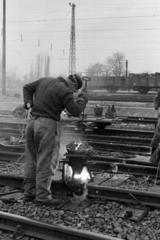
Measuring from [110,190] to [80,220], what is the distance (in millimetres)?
956

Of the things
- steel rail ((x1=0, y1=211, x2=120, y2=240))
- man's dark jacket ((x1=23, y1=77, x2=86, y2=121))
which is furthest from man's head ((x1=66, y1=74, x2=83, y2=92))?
steel rail ((x1=0, y1=211, x2=120, y2=240))

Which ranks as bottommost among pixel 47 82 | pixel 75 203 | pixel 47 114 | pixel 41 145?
pixel 75 203

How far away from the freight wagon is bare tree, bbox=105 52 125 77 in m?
32.6

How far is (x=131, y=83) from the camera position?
1550 inches

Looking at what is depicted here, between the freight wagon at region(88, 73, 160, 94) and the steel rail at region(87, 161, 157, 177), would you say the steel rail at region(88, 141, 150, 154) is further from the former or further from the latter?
the freight wagon at region(88, 73, 160, 94)

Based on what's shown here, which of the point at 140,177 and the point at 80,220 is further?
the point at 140,177

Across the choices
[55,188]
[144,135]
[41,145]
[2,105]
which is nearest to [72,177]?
[55,188]

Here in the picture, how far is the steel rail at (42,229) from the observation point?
3734 millimetres

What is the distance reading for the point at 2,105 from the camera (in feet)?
69.7

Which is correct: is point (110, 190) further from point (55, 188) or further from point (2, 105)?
point (2, 105)

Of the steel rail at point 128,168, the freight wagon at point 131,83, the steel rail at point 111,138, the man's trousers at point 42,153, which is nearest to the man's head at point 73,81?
the man's trousers at point 42,153

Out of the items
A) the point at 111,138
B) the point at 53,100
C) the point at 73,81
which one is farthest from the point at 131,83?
the point at 53,100

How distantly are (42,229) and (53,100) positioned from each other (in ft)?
6.07

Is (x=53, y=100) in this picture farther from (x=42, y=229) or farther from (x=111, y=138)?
(x=111, y=138)
